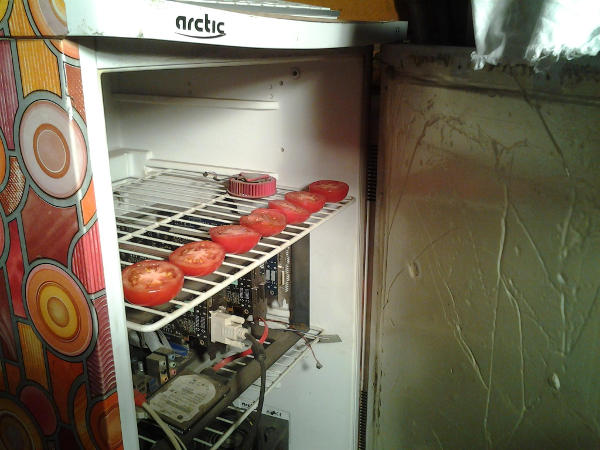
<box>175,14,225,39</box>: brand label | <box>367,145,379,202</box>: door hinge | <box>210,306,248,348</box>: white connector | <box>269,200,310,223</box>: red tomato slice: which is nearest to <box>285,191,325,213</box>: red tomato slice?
<box>269,200,310,223</box>: red tomato slice

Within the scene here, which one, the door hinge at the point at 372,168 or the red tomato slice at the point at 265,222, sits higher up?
the door hinge at the point at 372,168

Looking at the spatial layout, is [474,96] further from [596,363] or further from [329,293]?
[329,293]

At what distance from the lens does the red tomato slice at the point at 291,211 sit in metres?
0.84

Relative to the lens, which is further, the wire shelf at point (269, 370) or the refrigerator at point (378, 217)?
the wire shelf at point (269, 370)

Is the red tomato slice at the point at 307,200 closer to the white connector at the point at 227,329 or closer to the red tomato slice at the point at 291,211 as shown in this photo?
the red tomato slice at the point at 291,211

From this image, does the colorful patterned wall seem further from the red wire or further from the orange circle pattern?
the red wire

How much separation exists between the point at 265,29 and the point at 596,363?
48 centimetres

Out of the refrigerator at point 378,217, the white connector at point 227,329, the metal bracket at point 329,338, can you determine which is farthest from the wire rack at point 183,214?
the metal bracket at point 329,338

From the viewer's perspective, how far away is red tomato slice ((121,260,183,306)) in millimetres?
551

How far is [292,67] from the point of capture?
99 centimetres

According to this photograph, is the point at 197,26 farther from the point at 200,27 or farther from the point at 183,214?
the point at 183,214

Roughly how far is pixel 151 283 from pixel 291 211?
1.07 ft

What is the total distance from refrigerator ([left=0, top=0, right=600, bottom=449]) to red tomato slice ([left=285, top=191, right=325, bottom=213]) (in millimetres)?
25

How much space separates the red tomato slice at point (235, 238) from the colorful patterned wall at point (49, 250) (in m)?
0.27
